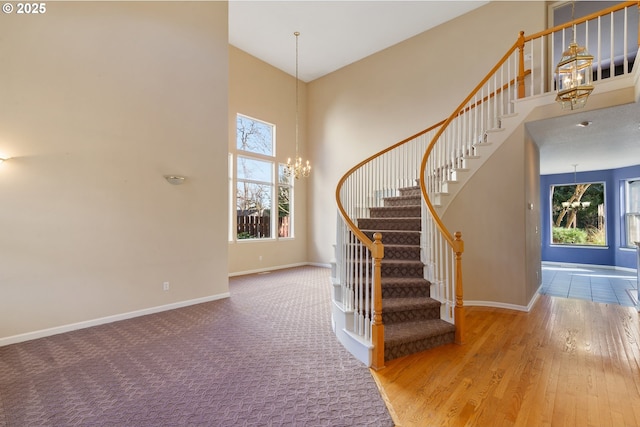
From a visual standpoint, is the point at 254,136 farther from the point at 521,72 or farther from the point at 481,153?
the point at 521,72

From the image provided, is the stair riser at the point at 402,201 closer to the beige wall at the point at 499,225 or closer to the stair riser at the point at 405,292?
the beige wall at the point at 499,225

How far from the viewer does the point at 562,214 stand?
30.2 ft

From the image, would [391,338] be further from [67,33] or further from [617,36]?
[617,36]

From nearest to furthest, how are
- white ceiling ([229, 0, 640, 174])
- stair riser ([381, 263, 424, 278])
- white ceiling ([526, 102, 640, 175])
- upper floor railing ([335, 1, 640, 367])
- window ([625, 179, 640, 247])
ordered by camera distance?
upper floor railing ([335, 1, 640, 367])
stair riser ([381, 263, 424, 278])
white ceiling ([526, 102, 640, 175])
white ceiling ([229, 0, 640, 174])
window ([625, 179, 640, 247])

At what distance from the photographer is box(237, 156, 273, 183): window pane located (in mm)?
7227

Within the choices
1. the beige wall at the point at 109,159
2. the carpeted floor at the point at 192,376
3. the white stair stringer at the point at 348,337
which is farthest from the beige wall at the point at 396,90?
the carpeted floor at the point at 192,376

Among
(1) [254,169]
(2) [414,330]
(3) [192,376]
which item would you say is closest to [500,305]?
(2) [414,330]

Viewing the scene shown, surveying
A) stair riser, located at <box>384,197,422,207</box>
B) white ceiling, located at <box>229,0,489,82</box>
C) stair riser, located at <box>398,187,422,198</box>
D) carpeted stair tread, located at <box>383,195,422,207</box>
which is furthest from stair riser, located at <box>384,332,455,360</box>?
white ceiling, located at <box>229,0,489,82</box>

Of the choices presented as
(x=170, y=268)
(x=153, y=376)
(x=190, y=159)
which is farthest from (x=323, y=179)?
(x=153, y=376)

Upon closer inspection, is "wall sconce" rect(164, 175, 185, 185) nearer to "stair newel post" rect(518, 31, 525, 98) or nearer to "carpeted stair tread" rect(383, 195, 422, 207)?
"carpeted stair tread" rect(383, 195, 422, 207)

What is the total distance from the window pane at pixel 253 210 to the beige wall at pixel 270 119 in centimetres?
27

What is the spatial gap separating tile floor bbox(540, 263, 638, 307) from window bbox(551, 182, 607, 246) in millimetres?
960

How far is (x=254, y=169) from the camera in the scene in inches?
297

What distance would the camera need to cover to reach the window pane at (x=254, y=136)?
723 centimetres
